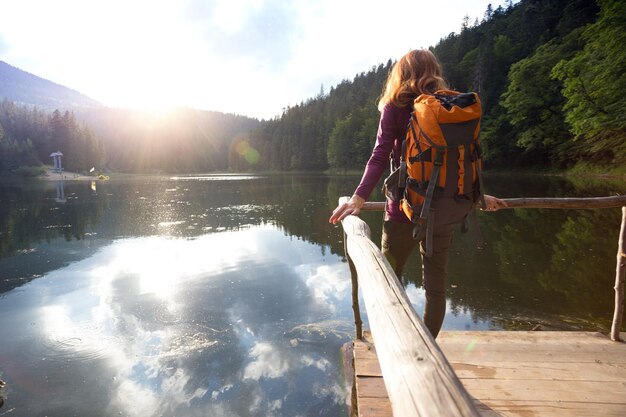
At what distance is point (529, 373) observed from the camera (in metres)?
3.06

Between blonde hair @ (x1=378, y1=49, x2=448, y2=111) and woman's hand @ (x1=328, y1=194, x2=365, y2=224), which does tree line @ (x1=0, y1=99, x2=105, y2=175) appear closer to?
woman's hand @ (x1=328, y1=194, x2=365, y2=224)

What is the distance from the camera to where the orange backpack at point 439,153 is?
2.12 m

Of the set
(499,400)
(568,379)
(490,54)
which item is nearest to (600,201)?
(568,379)

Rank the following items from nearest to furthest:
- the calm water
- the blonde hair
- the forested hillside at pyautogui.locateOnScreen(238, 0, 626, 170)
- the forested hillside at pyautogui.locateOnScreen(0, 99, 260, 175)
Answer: the blonde hair, the calm water, the forested hillside at pyautogui.locateOnScreen(238, 0, 626, 170), the forested hillside at pyautogui.locateOnScreen(0, 99, 260, 175)

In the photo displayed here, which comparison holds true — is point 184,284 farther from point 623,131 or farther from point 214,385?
point 623,131

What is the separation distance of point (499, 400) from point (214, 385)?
11.8 feet

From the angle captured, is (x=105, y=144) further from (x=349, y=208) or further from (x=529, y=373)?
(x=529, y=373)

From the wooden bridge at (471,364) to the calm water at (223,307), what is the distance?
5.83 feet

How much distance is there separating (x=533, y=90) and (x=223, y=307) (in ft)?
134

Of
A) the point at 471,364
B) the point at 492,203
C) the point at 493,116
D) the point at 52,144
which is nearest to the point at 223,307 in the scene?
the point at 471,364

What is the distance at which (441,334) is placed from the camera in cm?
393

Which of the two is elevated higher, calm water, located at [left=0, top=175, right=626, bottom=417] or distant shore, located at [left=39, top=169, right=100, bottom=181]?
distant shore, located at [left=39, top=169, right=100, bottom=181]

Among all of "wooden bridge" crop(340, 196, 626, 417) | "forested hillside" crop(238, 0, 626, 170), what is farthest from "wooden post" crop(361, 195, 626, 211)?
"forested hillside" crop(238, 0, 626, 170)

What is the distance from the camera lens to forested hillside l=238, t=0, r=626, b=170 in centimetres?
2280
